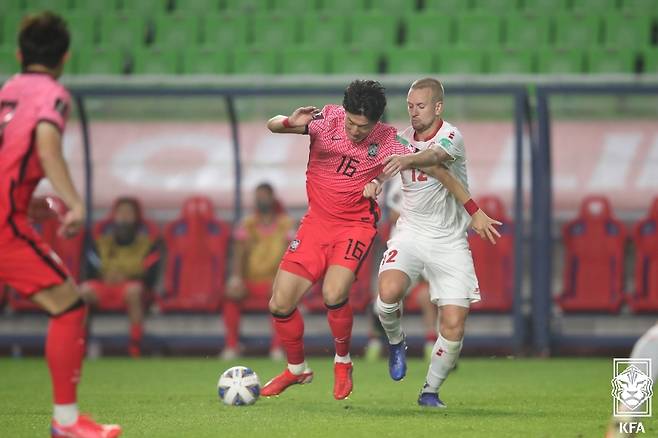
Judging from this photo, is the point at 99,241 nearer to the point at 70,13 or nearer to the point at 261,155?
the point at 261,155

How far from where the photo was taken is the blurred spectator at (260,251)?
12805mm

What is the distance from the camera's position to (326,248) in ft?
24.7

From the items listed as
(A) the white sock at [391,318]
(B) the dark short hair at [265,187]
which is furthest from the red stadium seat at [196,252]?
(A) the white sock at [391,318]

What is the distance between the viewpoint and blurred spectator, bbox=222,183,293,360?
1280 cm

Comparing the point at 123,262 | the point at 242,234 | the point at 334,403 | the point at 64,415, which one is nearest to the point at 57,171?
the point at 64,415

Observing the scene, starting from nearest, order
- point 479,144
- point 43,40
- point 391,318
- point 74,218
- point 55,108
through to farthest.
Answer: point 74,218
point 55,108
point 43,40
point 391,318
point 479,144

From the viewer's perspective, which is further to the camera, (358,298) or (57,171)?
(358,298)

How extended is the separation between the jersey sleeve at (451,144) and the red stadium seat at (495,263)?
5.48 metres

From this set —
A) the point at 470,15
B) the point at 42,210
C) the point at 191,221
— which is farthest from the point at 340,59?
the point at 42,210

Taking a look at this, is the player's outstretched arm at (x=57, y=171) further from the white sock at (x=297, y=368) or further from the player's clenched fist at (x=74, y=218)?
the white sock at (x=297, y=368)

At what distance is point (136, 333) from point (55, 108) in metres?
7.93

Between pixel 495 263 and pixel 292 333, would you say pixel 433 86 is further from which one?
pixel 495 263

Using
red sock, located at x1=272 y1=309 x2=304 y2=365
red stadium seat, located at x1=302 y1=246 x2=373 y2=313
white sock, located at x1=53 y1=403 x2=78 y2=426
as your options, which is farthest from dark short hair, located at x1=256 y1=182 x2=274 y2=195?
white sock, located at x1=53 y1=403 x2=78 y2=426

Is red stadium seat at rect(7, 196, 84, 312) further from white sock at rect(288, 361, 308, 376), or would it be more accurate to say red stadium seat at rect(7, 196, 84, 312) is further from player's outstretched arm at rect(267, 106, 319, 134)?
player's outstretched arm at rect(267, 106, 319, 134)
